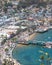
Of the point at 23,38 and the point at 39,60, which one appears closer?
the point at 39,60

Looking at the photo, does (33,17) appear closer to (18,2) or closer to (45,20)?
(45,20)

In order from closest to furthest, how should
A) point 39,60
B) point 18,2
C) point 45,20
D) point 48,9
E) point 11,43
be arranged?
point 39,60 → point 11,43 → point 45,20 → point 48,9 → point 18,2

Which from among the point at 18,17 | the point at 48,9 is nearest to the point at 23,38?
the point at 18,17

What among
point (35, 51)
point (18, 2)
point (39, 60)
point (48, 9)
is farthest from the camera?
point (18, 2)

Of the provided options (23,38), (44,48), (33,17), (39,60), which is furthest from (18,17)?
(39,60)

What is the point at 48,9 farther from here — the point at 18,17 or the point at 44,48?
the point at 44,48

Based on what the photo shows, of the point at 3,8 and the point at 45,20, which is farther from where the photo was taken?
the point at 3,8

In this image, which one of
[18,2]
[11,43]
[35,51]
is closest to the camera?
[35,51]

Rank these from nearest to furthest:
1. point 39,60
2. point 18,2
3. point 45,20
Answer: point 39,60 → point 45,20 → point 18,2
